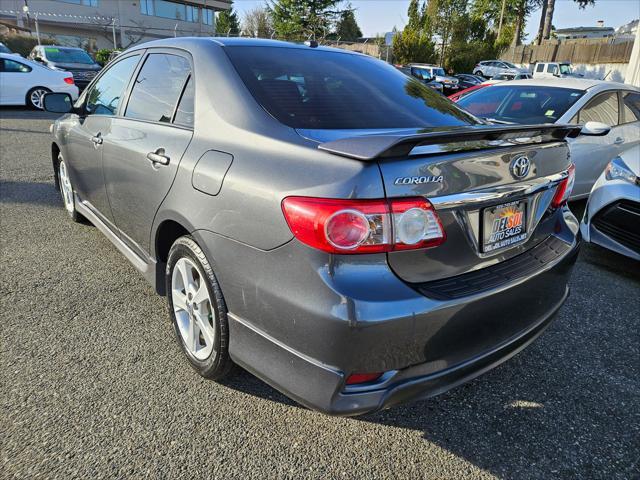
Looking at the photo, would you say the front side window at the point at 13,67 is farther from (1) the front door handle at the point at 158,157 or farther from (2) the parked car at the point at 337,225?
(1) the front door handle at the point at 158,157

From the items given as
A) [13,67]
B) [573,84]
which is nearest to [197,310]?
[573,84]

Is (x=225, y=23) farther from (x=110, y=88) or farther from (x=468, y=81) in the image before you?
(x=110, y=88)

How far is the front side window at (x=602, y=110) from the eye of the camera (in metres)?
5.00

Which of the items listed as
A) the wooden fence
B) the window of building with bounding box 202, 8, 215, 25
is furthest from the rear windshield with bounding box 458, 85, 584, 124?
the window of building with bounding box 202, 8, 215, 25

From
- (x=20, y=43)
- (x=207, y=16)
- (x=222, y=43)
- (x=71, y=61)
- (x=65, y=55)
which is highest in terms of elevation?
(x=207, y=16)

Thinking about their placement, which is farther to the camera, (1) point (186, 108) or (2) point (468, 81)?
(2) point (468, 81)

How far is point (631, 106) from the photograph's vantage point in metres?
5.71

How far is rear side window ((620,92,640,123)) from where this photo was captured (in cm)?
561

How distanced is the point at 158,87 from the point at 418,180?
1774 millimetres

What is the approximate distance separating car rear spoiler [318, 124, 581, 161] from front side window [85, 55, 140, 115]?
201 cm

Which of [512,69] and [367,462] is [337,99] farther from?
[512,69]

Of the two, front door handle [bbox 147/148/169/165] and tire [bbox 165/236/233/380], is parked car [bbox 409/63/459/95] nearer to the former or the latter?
front door handle [bbox 147/148/169/165]

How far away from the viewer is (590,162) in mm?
5148

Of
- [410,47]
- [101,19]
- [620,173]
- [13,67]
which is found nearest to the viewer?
[620,173]
